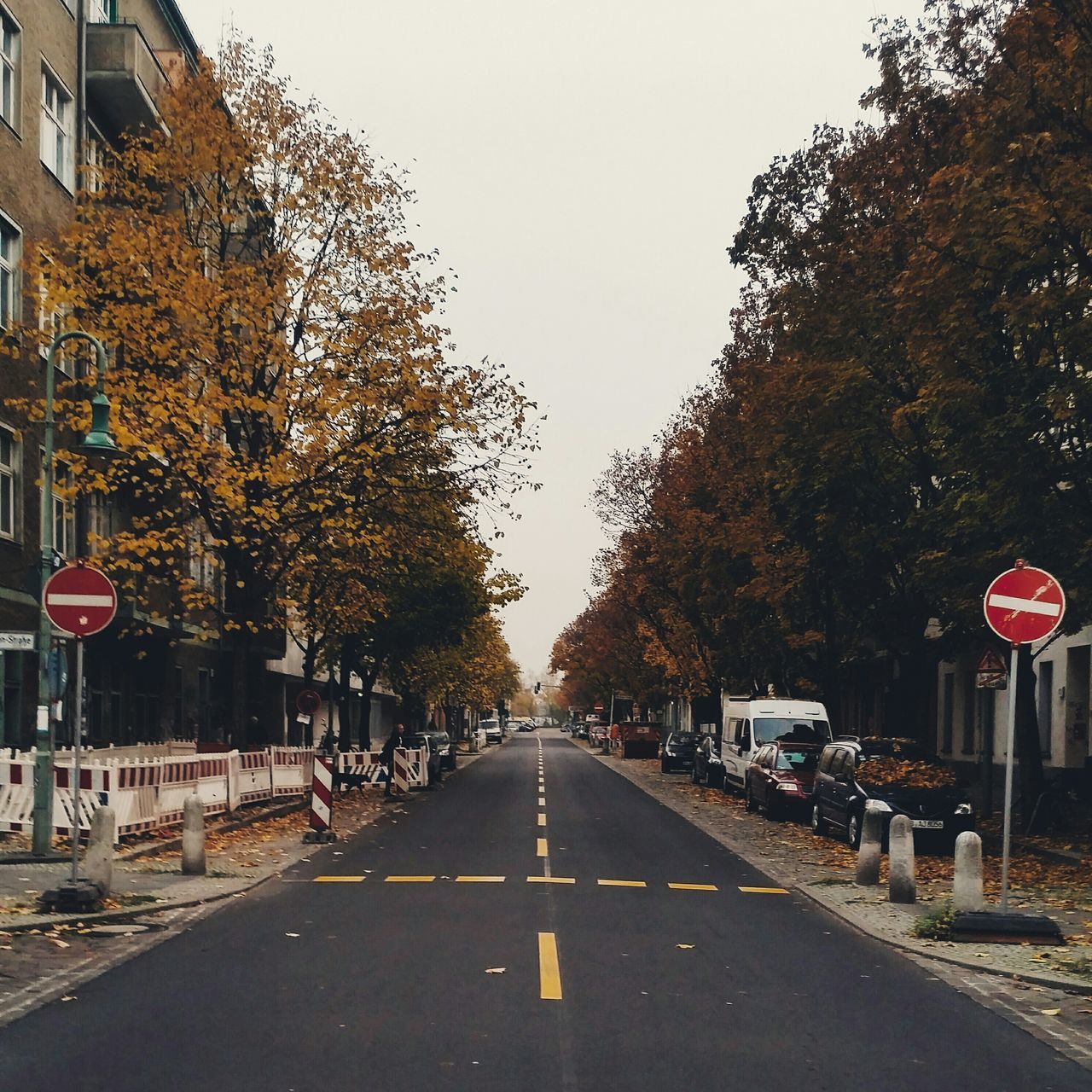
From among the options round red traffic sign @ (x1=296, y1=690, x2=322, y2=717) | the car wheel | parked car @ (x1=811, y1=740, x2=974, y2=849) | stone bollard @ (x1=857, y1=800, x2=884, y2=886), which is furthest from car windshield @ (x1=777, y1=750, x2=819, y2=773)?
stone bollard @ (x1=857, y1=800, x2=884, y2=886)

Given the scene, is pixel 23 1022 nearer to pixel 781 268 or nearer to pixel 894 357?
pixel 894 357

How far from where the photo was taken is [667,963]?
10.4 m

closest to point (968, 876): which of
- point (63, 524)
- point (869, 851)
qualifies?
point (869, 851)

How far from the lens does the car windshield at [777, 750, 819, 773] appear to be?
2813 centimetres

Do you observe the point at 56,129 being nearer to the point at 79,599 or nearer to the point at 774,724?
the point at 79,599

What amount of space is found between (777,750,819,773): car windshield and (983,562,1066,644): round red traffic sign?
52.4 ft

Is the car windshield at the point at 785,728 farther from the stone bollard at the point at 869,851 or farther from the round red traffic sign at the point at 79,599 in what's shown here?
the round red traffic sign at the point at 79,599

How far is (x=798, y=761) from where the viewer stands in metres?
28.4

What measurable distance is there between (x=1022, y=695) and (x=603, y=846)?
795 centimetres

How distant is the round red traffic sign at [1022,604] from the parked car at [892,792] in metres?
7.93

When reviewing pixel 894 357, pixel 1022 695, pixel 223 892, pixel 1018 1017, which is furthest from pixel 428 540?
pixel 1018 1017

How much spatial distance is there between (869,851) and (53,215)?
19226mm

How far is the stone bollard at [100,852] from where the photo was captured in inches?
513

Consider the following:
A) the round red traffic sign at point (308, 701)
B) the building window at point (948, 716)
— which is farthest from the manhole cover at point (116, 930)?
the building window at point (948, 716)
